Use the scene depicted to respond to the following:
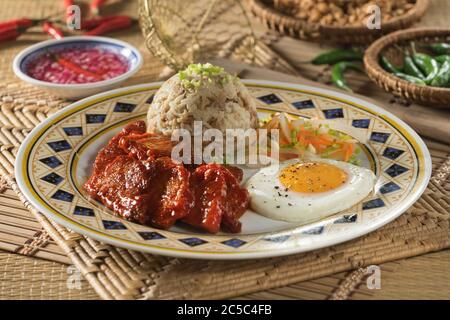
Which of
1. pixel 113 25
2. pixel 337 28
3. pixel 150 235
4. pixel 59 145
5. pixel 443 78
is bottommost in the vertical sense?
pixel 150 235

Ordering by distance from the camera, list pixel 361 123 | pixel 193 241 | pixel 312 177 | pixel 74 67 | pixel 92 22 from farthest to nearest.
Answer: pixel 92 22, pixel 74 67, pixel 361 123, pixel 312 177, pixel 193 241

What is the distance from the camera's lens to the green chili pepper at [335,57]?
264 inches

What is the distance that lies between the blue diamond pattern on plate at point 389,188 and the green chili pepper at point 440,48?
2.35 meters

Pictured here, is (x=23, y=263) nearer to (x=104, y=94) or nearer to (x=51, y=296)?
(x=51, y=296)

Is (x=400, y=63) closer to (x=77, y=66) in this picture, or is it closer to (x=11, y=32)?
(x=77, y=66)

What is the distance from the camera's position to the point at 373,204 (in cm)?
424

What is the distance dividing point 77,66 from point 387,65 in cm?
275

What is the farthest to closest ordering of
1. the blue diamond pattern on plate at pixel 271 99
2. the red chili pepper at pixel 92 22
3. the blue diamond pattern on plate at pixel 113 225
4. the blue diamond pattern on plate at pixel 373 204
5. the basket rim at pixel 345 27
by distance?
1. the red chili pepper at pixel 92 22
2. the basket rim at pixel 345 27
3. the blue diamond pattern on plate at pixel 271 99
4. the blue diamond pattern on plate at pixel 373 204
5. the blue diamond pattern on plate at pixel 113 225

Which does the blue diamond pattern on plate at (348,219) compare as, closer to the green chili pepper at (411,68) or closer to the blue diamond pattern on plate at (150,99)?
the blue diamond pattern on plate at (150,99)

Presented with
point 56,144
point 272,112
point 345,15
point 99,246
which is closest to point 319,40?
point 345,15

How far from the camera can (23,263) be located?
4.05 m

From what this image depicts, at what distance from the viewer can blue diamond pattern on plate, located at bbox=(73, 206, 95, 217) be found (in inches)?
161

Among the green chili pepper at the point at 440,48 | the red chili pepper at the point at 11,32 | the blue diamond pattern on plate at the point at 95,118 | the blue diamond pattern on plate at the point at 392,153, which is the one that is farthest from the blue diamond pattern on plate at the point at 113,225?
the red chili pepper at the point at 11,32

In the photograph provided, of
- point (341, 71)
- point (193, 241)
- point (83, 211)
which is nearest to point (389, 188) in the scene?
point (193, 241)
